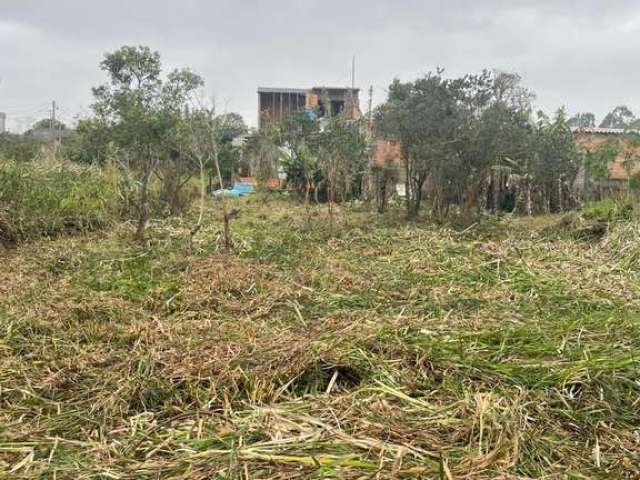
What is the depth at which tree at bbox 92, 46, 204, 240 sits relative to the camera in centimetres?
785

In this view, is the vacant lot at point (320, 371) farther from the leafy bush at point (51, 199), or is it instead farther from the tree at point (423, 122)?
the tree at point (423, 122)

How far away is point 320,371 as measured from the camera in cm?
277

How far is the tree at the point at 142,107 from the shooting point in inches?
309

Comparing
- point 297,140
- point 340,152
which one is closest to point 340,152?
point 340,152

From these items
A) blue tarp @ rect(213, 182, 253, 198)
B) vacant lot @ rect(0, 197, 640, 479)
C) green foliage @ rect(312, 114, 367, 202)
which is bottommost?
vacant lot @ rect(0, 197, 640, 479)

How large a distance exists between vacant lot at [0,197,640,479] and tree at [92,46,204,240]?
2.98 metres

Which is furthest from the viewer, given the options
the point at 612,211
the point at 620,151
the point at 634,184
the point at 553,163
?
the point at 620,151

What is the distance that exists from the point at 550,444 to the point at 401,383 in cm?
72


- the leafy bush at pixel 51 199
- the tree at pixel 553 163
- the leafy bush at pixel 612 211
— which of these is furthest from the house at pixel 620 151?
the leafy bush at pixel 51 199

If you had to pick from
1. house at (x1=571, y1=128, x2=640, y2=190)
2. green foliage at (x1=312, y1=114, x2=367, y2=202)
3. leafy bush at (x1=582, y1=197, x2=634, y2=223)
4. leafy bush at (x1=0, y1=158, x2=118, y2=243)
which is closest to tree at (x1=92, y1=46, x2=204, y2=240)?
leafy bush at (x1=0, y1=158, x2=118, y2=243)

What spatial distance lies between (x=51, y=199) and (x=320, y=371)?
6.37 meters

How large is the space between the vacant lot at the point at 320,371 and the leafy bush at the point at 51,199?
2.04 m

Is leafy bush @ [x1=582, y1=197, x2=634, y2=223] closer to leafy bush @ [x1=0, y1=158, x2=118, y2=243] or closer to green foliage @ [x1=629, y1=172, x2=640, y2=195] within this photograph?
green foliage @ [x1=629, y1=172, x2=640, y2=195]

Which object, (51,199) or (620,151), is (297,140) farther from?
(51,199)
